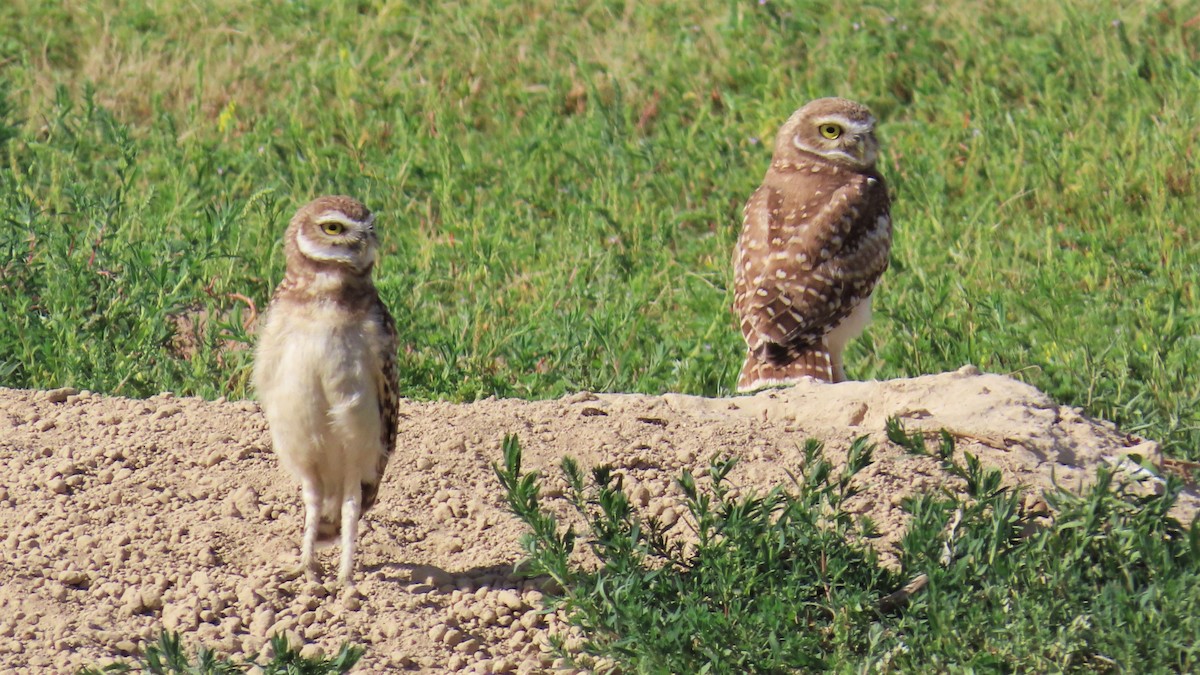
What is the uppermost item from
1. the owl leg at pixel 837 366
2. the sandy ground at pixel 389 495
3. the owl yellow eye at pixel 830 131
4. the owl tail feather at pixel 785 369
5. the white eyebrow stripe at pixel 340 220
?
the white eyebrow stripe at pixel 340 220

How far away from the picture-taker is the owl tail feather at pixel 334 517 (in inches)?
215

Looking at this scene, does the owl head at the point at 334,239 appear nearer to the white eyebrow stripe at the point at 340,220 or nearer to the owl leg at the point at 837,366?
the white eyebrow stripe at the point at 340,220

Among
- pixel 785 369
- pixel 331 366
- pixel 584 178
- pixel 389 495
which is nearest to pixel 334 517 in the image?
pixel 389 495

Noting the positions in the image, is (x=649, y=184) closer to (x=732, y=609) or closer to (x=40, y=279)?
(x=40, y=279)

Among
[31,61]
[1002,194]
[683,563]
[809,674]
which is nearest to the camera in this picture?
[809,674]

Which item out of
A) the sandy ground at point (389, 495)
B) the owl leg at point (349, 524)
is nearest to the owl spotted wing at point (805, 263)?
the sandy ground at point (389, 495)

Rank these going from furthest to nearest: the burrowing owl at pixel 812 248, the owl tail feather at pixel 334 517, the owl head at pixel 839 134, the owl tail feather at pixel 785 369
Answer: the owl head at pixel 839 134 < the burrowing owl at pixel 812 248 < the owl tail feather at pixel 785 369 < the owl tail feather at pixel 334 517

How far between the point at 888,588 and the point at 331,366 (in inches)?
74.4

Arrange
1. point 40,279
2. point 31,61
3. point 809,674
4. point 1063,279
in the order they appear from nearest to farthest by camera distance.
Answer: point 809,674 → point 40,279 → point 1063,279 → point 31,61

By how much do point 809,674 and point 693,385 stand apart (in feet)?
10.9

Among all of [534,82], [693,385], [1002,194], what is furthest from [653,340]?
[534,82]

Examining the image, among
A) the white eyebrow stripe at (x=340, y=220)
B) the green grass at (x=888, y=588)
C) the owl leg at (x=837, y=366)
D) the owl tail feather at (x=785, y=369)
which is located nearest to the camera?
the green grass at (x=888, y=588)

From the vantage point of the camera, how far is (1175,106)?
1012 cm

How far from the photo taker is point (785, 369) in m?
7.54
